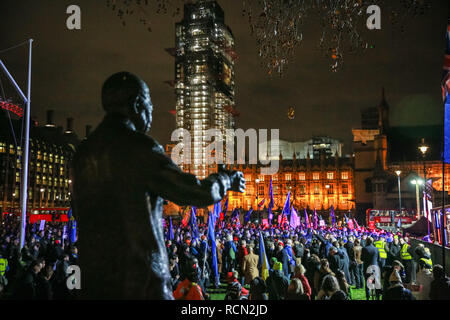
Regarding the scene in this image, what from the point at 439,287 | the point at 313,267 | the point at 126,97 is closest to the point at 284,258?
the point at 313,267

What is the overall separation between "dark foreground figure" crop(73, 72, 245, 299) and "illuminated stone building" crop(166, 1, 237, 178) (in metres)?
99.6

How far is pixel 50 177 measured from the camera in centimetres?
9062

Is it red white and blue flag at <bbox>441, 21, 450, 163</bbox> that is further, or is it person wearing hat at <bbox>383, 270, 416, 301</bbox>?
person wearing hat at <bbox>383, 270, 416, 301</bbox>

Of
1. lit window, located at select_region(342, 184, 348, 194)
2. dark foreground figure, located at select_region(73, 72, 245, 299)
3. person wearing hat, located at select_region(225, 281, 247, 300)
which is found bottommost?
person wearing hat, located at select_region(225, 281, 247, 300)

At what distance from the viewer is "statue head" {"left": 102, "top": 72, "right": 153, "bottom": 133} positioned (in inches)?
85.4

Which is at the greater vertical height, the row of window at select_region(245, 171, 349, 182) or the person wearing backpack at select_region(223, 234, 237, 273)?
the row of window at select_region(245, 171, 349, 182)

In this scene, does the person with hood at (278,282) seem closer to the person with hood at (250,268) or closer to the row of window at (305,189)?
the person with hood at (250,268)

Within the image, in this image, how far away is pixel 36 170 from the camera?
Result: 85375 millimetres

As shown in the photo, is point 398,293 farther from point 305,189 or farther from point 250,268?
point 305,189

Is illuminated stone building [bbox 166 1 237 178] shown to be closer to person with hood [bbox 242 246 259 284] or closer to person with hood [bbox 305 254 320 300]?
person with hood [bbox 242 246 259 284]

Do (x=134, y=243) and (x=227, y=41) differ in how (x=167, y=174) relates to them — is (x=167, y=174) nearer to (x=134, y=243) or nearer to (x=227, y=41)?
(x=134, y=243)

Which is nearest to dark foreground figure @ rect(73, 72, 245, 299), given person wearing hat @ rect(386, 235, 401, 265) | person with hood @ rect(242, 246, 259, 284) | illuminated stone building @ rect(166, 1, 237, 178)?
person with hood @ rect(242, 246, 259, 284)

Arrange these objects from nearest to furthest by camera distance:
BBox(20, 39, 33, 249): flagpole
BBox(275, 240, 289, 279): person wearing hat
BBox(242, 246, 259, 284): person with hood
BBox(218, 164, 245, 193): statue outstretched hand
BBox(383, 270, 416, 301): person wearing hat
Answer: BBox(218, 164, 245, 193): statue outstretched hand, BBox(383, 270, 416, 301): person wearing hat, BBox(242, 246, 259, 284): person with hood, BBox(275, 240, 289, 279): person wearing hat, BBox(20, 39, 33, 249): flagpole
